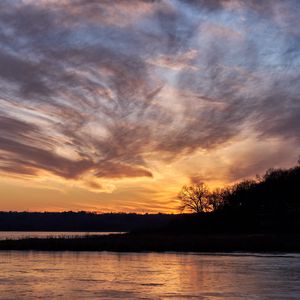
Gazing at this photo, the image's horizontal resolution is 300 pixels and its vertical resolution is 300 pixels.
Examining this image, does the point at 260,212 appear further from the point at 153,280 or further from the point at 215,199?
the point at 153,280

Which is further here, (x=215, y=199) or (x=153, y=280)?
(x=215, y=199)

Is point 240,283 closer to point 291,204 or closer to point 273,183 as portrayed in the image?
point 291,204

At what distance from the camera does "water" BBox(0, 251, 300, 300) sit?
2569 centimetres

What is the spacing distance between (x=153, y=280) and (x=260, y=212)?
91.0m

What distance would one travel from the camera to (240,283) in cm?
2991

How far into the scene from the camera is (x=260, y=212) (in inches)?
4697

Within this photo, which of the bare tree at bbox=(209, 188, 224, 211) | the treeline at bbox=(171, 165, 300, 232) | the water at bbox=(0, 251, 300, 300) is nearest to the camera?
the water at bbox=(0, 251, 300, 300)

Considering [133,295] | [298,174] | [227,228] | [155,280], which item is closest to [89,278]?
[155,280]

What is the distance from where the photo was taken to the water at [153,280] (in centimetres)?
2569

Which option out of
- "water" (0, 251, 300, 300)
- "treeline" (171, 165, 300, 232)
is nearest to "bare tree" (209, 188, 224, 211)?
"treeline" (171, 165, 300, 232)

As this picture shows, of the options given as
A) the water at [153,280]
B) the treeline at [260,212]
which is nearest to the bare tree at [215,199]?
the treeline at [260,212]

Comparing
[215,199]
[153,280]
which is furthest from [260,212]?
[153,280]

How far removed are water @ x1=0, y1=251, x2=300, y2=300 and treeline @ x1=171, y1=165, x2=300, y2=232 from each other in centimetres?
5705

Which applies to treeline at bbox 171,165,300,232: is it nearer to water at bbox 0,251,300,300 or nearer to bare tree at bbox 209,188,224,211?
bare tree at bbox 209,188,224,211
